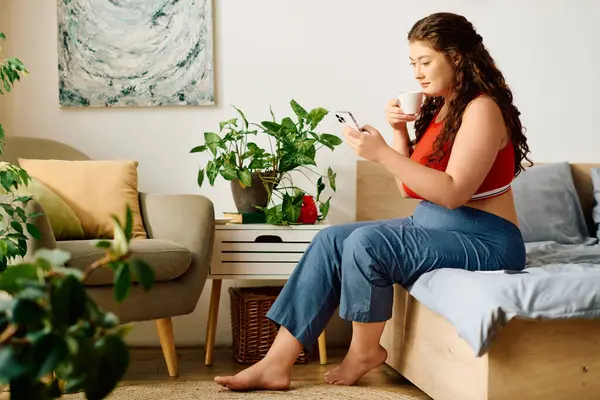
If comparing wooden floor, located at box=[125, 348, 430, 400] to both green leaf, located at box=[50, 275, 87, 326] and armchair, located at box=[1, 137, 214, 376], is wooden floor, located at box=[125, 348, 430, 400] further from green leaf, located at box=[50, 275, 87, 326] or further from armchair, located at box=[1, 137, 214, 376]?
green leaf, located at box=[50, 275, 87, 326]

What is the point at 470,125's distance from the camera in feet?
6.46

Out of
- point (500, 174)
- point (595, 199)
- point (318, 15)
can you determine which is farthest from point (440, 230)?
→ point (318, 15)

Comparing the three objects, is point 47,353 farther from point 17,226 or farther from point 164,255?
point 164,255

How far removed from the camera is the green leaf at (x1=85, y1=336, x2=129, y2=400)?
20.2 inches

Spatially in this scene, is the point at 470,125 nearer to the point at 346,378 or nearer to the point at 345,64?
the point at 346,378

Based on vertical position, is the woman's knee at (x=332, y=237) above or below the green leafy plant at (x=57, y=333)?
below

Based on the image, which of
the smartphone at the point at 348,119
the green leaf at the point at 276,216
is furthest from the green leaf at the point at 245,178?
the smartphone at the point at 348,119

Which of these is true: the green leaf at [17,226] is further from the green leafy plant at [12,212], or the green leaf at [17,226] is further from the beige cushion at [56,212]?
the beige cushion at [56,212]

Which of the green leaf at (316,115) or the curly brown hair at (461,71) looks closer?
the curly brown hair at (461,71)

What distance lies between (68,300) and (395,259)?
158 centimetres

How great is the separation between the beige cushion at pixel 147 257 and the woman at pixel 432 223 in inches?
14.4

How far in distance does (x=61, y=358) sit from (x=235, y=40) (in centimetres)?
273

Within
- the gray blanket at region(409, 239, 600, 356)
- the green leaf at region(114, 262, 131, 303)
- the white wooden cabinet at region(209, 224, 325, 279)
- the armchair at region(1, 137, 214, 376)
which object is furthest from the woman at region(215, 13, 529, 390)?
the green leaf at region(114, 262, 131, 303)

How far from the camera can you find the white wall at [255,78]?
309 cm
